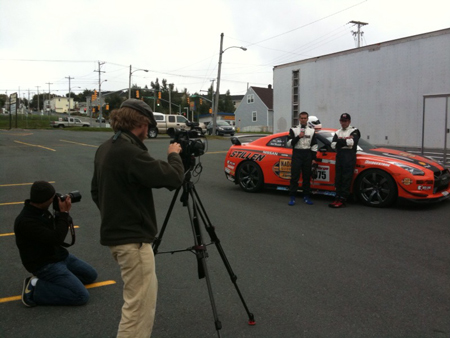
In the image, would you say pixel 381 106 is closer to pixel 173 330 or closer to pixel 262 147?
pixel 262 147

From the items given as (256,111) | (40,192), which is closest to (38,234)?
(40,192)

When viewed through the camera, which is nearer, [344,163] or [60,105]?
[344,163]

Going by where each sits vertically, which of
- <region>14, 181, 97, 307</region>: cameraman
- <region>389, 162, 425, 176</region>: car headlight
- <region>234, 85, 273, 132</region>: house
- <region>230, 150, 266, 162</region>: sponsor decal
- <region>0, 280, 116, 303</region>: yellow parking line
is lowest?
<region>0, 280, 116, 303</region>: yellow parking line

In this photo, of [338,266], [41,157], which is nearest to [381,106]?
[338,266]

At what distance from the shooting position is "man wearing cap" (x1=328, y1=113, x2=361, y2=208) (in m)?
7.64

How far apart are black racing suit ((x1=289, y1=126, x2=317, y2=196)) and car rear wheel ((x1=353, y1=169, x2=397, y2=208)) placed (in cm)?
97

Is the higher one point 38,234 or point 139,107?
point 139,107

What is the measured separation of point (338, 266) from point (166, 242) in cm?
224

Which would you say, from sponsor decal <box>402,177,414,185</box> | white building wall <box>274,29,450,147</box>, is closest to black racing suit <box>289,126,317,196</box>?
sponsor decal <box>402,177,414,185</box>

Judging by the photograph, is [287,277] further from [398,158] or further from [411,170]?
[398,158]

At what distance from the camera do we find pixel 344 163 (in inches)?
303

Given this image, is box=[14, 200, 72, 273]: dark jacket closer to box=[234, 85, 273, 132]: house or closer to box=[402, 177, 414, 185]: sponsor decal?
box=[402, 177, 414, 185]: sponsor decal

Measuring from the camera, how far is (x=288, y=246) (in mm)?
5426

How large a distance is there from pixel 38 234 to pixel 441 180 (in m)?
6.87
